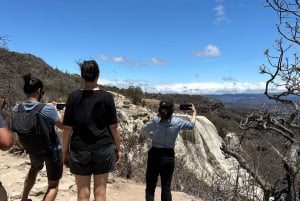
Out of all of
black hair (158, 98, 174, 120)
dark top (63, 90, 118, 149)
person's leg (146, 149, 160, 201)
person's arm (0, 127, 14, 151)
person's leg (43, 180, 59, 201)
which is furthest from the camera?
person's leg (146, 149, 160, 201)

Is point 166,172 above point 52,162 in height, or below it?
below

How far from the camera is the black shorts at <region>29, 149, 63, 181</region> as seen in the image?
204 inches

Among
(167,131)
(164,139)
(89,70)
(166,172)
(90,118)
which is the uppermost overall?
(89,70)

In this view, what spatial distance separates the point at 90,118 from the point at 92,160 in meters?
0.45

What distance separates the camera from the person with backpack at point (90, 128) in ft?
15.3

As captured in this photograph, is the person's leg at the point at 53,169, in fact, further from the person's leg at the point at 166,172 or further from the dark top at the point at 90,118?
the person's leg at the point at 166,172

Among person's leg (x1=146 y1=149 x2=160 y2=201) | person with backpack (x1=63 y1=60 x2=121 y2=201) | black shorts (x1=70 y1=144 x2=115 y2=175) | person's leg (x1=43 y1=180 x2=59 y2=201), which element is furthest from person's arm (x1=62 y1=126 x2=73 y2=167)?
person's leg (x1=146 y1=149 x2=160 y2=201)

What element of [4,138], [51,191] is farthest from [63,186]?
[4,138]

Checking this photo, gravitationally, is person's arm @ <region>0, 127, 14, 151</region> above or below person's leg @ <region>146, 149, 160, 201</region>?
above

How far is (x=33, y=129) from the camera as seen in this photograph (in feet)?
16.4

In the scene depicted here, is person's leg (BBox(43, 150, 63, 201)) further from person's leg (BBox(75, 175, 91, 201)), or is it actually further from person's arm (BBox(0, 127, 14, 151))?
person's arm (BBox(0, 127, 14, 151))

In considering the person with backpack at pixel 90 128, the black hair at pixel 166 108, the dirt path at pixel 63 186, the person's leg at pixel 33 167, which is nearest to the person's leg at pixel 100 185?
the person with backpack at pixel 90 128

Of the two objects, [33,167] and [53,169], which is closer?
[53,169]

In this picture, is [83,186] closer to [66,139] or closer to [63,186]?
[66,139]
